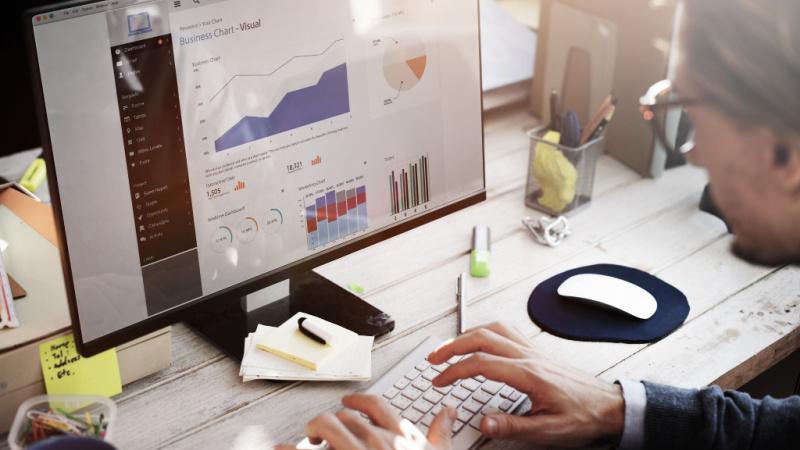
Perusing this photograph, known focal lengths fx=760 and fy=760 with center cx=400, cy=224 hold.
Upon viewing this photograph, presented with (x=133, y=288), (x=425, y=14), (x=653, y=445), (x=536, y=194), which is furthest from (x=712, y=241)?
(x=133, y=288)

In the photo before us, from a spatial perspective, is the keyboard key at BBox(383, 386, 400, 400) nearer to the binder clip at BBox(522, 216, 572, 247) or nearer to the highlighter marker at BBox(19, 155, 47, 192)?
the binder clip at BBox(522, 216, 572, 247)

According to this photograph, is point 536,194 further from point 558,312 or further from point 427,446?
point 427,446

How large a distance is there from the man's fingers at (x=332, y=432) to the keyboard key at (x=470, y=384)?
0.19m

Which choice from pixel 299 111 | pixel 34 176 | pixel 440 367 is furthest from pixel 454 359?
pixel 34 176

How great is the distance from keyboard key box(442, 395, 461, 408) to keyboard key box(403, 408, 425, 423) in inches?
1.4

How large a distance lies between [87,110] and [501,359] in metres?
0.54

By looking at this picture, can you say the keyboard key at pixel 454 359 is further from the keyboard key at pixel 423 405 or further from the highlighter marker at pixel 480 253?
the highlighter marker at pixel 480 253

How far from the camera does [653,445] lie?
877mm

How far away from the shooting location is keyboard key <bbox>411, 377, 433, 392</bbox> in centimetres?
93

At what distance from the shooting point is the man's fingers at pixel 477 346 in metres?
0.94

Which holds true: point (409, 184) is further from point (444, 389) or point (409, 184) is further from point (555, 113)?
point (555, 113)

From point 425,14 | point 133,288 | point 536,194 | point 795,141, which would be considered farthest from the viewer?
point 536,194

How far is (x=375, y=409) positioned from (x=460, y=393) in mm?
125

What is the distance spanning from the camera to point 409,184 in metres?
1.10
